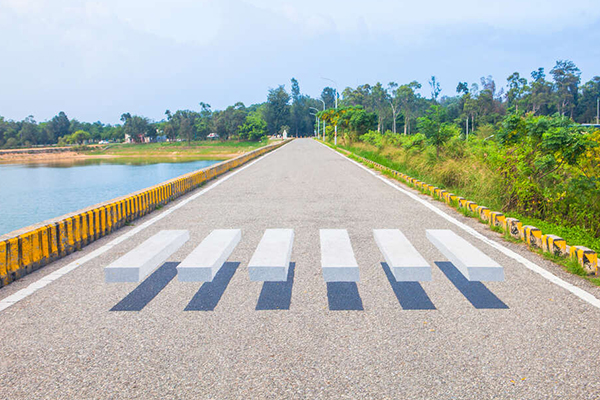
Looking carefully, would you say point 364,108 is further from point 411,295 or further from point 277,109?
point 411,295

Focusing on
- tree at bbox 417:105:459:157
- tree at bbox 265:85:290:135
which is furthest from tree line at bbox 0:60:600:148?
tree at bbox 417:105:459:157

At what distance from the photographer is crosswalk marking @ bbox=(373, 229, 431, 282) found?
475 centimetres

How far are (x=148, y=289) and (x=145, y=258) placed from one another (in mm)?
715

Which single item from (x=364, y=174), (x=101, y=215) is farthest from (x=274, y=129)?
(x=101, y=215)

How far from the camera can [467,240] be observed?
21.5ft

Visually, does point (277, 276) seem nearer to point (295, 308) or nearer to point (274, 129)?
point (295, 308)

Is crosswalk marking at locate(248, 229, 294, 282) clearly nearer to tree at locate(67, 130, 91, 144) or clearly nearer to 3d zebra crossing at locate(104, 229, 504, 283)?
3d zebra crossing at locate(104, 229, 504, 283)

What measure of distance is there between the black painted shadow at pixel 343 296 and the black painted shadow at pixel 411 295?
1.28ft

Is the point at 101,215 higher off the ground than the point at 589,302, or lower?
higher

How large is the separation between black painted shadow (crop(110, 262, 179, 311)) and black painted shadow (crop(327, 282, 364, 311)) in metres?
1.69

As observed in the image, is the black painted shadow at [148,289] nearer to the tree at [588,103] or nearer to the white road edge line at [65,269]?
the white road edge line at [65,269]

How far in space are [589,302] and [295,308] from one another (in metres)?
2.66

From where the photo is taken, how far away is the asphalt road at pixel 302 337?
9.43 feet

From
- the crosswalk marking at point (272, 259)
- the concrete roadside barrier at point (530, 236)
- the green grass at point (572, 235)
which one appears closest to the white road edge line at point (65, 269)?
the crosswalk marking at point (272, 259)
